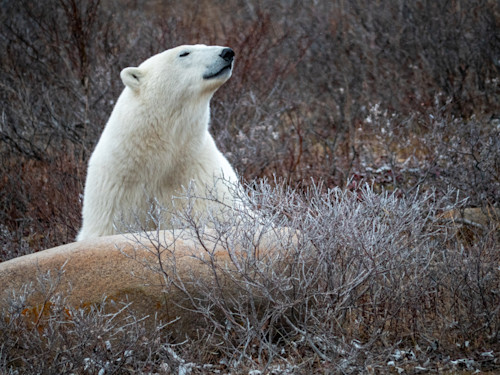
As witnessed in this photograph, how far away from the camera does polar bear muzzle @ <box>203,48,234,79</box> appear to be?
12.5 feet

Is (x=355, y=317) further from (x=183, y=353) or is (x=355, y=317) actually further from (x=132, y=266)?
(x=132, y=266)

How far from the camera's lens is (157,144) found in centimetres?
379

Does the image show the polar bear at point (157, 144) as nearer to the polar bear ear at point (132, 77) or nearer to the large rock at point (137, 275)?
the polar bear ear at point (132, 77)

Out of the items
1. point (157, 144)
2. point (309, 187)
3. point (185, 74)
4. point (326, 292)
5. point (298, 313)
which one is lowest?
point (309, 187)

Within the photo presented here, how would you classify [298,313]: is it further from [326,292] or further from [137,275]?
[137,275]

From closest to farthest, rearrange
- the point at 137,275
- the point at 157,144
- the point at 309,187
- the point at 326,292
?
1. the point at 326,292
2. the point at 137,275
3. the point at 157,144
4. the point at 309,187

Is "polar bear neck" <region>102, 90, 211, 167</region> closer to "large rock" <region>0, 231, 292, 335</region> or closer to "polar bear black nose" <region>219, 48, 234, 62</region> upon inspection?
"polar bear black nose" <region>219, 48, 234, 62</region>

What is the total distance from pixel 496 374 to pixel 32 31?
6.75 metres

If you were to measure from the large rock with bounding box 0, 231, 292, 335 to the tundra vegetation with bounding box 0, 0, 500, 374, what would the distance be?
52 mm

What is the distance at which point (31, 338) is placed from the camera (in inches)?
110

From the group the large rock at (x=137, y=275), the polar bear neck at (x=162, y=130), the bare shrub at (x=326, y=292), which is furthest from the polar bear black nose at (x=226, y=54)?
the large rock at (x=137, y=275)

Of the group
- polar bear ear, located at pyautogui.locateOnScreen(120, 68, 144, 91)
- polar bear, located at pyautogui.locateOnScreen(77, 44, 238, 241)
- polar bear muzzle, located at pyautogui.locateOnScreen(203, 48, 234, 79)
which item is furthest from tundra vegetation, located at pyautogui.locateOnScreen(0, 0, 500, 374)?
polar bear ear, located at pyautogui.locateOnScreen(120, 68, 144, 91)

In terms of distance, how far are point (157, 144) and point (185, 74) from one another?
45cm

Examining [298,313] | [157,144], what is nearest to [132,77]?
[157,144]
